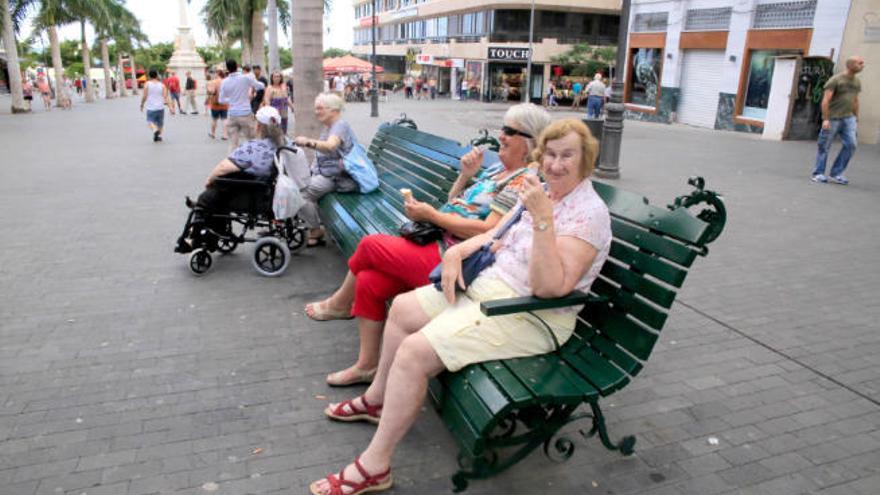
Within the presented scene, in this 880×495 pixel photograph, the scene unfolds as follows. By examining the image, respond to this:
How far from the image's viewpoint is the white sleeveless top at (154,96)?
14.7 meters

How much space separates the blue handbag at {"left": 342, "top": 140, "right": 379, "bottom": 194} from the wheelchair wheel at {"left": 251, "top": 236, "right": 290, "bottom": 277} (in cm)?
89

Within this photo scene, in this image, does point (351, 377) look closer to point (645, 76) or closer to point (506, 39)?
point (645, 76)

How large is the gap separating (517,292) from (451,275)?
333 millimetres

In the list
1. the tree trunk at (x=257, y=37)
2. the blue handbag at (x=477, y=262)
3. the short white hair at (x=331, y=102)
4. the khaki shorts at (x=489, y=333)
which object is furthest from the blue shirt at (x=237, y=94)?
the tree trunk at (x=257, y=37)

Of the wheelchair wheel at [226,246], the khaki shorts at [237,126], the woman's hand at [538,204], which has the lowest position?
the wheelchair wheel at [226,246]

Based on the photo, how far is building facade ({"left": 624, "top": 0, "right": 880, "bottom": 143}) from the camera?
17.5m

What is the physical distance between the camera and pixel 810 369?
152 inches

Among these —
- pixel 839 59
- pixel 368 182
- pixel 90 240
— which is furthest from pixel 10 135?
pixel 839 59

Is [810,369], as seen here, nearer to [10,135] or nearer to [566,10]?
[10,135]

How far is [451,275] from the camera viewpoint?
9.53 feet

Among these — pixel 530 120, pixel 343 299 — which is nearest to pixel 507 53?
pixel 343 299

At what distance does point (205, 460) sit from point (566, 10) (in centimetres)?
4458

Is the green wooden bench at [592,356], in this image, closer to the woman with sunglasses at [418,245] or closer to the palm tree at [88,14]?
the woman with sunglasses at [418,245]

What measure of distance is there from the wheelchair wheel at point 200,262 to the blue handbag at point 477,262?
10.2 ft
